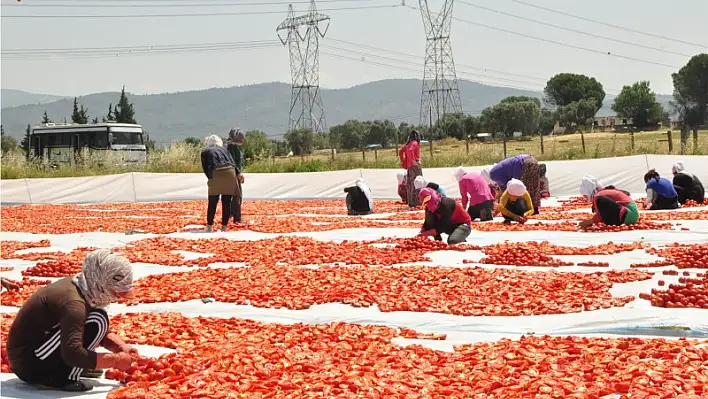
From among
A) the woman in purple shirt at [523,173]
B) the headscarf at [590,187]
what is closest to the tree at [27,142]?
the woman in purple shirt at [523,173]

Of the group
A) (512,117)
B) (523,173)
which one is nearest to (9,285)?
(523,173)

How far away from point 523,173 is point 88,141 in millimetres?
30450

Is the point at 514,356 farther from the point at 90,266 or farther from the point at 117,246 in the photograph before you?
the point at 117,246

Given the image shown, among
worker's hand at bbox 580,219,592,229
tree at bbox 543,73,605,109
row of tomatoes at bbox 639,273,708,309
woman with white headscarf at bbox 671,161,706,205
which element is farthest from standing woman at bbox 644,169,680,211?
→ tree at bbox 543,73,605,109

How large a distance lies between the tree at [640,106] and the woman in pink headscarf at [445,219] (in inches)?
3588

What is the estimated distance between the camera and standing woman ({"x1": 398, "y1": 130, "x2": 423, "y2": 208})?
18375mm

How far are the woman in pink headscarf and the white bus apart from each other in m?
30.0

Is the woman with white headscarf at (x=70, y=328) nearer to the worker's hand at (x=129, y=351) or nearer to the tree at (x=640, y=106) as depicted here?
the worker's hand at (x=129, y=351)

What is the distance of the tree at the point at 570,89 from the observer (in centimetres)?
12950

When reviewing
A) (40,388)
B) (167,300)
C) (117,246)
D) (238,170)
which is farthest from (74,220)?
(40,388)

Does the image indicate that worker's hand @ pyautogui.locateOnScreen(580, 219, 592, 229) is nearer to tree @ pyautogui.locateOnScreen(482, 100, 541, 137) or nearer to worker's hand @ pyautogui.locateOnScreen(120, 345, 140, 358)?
worker's hand @ pyautogui.locateOnScreen(120, 345, 140, 358)

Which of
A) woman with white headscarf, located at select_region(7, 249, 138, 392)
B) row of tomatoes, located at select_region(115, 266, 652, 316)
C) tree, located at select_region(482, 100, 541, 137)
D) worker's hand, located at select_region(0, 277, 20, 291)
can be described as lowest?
row of tomatoes, located at select_region(115, 266, 652, 316)

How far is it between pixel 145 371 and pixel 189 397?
55 cm

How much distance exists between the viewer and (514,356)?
512 centimetres
